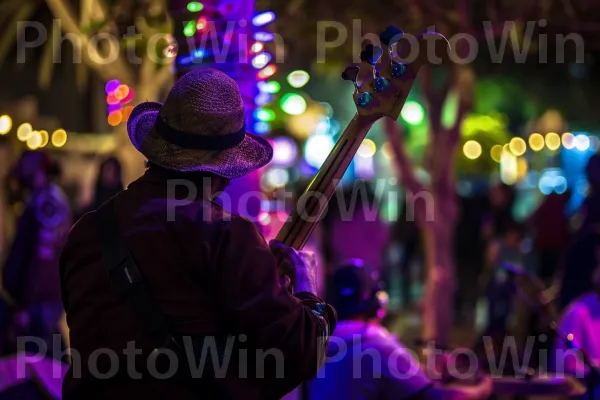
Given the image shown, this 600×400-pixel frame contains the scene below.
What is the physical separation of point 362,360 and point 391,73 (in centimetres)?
A: 129

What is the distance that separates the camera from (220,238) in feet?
7.70

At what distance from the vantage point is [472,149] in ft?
48.9

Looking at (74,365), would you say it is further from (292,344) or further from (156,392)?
(292,344)

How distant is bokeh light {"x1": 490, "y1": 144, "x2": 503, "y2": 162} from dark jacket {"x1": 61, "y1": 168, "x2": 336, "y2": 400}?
1299cm

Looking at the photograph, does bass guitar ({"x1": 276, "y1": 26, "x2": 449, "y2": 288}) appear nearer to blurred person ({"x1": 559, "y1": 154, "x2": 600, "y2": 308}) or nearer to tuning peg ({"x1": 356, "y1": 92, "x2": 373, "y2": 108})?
tuning peg ({"x1": 356, "y1": 92, "x2": 373, "y2": 108})

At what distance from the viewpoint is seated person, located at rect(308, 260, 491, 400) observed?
3682 mm

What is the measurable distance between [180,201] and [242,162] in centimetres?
23

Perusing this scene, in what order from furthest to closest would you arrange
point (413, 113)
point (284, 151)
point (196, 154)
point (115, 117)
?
point (284, 151), point (413, 113), point (115, 117), point (196, 154)

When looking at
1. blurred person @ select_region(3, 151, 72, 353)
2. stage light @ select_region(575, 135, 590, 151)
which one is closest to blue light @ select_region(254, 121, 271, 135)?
blurred person @ select_region(3, 151, 72, 353)

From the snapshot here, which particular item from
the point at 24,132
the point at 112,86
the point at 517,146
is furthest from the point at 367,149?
the point at 112,86

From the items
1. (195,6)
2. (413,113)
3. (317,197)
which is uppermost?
(195,6)

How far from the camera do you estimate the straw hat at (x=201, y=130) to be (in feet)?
8.14

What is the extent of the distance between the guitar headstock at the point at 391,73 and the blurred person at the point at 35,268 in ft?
11.6

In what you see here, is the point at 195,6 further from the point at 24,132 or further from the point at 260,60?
the point at 24,132
